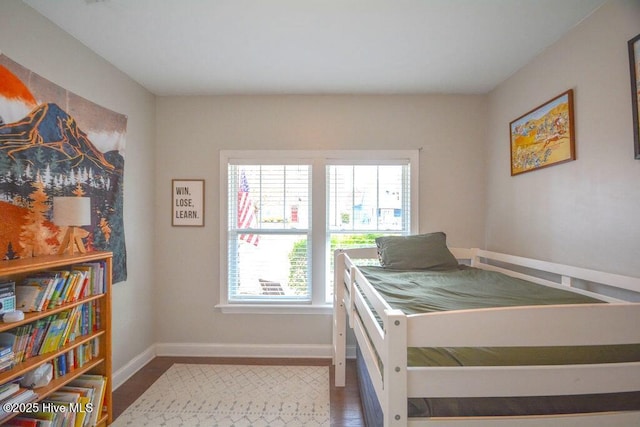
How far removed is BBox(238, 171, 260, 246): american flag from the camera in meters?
2.64

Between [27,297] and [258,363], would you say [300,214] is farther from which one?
[27,297]

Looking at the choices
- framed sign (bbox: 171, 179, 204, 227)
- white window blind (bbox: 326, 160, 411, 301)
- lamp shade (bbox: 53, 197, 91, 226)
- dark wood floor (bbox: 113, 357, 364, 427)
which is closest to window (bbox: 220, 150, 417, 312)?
white window blind (bbox: 326, 160, 411, 301)

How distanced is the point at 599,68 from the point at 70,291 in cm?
313

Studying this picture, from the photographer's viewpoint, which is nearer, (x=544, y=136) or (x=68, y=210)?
(x=68, y=210)

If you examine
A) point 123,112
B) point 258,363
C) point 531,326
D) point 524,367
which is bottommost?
point 258,363

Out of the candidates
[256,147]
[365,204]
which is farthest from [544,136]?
[256,147]

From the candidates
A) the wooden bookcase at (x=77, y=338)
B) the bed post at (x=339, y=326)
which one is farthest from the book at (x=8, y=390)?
the bed post at (x=339, y=326)

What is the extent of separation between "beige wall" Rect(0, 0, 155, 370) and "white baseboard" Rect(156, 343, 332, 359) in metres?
0.22

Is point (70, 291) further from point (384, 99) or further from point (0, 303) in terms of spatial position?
point (384, 99)

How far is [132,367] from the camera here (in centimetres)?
231

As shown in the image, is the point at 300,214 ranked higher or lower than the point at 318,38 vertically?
lower

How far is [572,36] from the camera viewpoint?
5.59 ft

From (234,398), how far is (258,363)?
489mm

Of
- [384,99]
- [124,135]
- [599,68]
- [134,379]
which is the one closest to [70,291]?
[134,379]
